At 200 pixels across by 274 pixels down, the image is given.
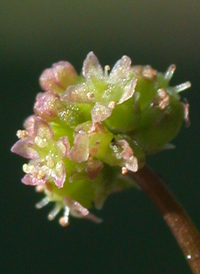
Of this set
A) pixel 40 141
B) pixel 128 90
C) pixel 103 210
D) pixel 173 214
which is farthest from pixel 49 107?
pixel 103 210

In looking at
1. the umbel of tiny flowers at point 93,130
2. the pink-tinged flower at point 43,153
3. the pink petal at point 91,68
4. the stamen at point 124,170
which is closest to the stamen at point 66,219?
the umbel of tiny flowers at point 93,130

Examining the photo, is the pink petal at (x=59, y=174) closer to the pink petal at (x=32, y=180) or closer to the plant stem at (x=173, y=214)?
the pink petal at (x=32, y=180)

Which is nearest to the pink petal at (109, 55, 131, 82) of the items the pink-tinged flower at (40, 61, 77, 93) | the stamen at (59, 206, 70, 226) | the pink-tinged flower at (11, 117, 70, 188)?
the pink-tinged flower at (40, 61, 77, 93)

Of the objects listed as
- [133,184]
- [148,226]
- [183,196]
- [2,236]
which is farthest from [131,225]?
[133,184]

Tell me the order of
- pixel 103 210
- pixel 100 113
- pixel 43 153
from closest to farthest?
pixel 100 113 → pixel 43 153 → pixel 103 210

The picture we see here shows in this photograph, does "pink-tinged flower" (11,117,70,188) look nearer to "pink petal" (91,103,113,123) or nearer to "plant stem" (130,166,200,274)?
"pink petal" (91,103,113,123)

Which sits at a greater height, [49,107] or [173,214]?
[49,107]

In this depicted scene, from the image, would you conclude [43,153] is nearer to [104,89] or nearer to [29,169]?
[29,169]
